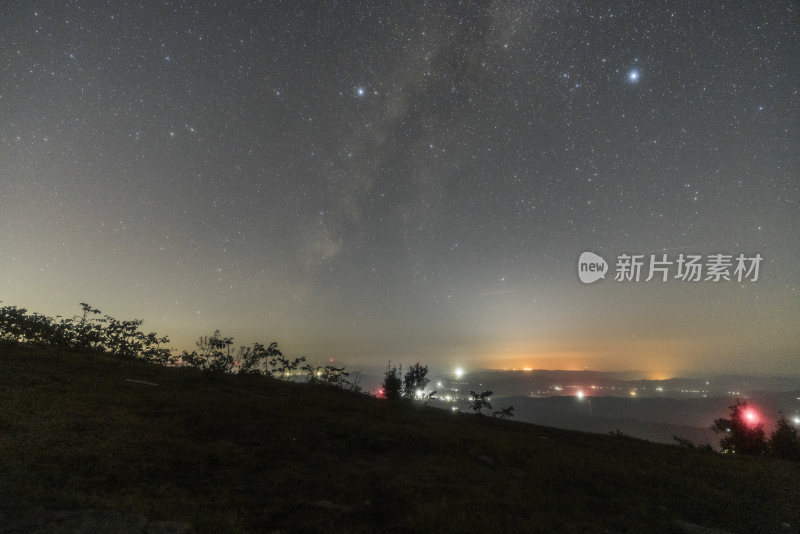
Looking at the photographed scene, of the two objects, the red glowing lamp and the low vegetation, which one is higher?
the red glowing lamp

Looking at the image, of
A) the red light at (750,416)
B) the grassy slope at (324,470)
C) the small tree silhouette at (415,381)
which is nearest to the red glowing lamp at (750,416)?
the red light at (750,416)

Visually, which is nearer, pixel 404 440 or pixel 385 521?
pixel 385 521

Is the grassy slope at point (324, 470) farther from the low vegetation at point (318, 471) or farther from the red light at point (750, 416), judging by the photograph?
the red light at point (750, 416)

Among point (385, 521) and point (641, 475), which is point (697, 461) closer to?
point (641, 475)

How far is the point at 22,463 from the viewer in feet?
15.8

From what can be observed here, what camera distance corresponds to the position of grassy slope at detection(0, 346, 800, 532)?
4.50m

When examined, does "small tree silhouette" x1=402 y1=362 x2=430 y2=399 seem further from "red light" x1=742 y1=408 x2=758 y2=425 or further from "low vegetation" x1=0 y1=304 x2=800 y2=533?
"red light" x1=742 y1=408 x2=758 y2=425

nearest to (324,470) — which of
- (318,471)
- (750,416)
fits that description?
(318,471)

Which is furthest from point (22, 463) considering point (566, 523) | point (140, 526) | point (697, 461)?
point (697, 461)

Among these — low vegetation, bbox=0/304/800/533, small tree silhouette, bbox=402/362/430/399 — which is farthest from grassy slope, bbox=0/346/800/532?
small tree silhouette, bbox=402/362/430/399

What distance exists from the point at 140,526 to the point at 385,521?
8.53ft

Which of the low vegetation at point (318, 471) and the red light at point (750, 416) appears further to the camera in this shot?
the red light at point (750, 416)

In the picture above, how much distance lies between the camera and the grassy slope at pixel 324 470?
4.50 m

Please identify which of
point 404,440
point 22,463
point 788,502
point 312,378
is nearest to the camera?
point 22,463
